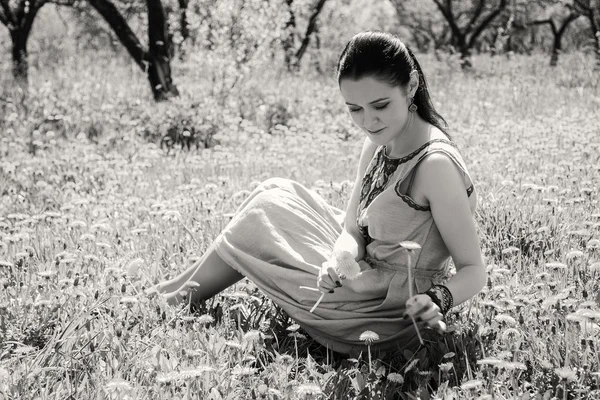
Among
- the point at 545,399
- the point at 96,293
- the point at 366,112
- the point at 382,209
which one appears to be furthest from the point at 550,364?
the point at 96,293

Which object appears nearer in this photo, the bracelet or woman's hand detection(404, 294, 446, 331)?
woman's hand detection(404, 294, 446, 331)

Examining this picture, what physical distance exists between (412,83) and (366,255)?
606mm

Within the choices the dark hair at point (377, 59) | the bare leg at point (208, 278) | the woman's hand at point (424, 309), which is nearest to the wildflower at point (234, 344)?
the bare leg at point (208, 278)

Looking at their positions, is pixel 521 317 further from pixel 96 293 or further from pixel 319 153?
pixel 319 153

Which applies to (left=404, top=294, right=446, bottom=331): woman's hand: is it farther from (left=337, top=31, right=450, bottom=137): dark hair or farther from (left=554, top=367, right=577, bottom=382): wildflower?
(left=337, top=31, right=450, bottom=137): dark hair

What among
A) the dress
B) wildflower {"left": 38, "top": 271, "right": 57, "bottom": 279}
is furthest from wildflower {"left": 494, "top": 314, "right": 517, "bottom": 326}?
wildflower {"left": 38, "top": 271, "right": 57, "bottom": 279}

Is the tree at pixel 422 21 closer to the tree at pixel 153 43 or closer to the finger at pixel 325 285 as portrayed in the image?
the tree at pixel 153 43

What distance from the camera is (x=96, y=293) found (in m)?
2.36

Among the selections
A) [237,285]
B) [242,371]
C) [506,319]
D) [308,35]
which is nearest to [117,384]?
[242,371]

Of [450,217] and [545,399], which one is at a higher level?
[450,217]

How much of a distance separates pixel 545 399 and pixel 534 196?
1682mm

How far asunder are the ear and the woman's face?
23mm

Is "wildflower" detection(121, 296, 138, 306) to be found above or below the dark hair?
below

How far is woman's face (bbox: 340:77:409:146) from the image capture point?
76.8 inches
